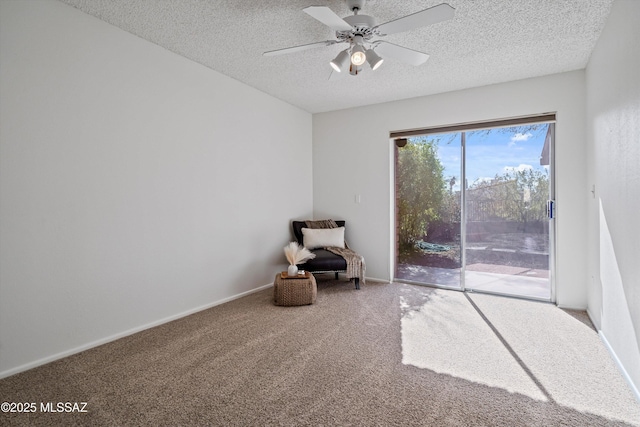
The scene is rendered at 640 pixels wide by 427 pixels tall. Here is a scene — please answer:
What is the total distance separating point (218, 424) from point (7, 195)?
6.49ft

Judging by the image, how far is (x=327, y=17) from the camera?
6.91ft

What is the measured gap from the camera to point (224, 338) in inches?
108

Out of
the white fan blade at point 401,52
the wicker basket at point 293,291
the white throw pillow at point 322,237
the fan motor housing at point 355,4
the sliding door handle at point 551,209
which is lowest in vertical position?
the wicker basket at point 293,291

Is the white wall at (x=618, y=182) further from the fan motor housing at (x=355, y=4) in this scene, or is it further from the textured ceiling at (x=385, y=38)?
the fan motor housing at (x=355, y=4)

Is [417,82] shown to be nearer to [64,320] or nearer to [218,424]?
[218,424]

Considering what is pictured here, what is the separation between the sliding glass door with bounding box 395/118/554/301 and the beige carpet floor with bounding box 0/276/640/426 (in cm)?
78

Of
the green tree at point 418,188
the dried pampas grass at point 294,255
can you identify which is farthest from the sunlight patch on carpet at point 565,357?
the dried pampas grass at point 294,255

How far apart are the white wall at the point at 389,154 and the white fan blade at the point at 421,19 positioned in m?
2.22

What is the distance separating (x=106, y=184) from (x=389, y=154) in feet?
11.1

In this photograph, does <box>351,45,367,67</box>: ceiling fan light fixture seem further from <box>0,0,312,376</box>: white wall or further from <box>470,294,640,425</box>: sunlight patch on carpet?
<box>470,294,640,425</box>: sunlight patch on carpet

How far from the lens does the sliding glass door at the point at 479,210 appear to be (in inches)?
149

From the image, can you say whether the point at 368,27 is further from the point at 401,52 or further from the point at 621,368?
the point at 621,368

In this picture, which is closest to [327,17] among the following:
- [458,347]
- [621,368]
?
[458,347]

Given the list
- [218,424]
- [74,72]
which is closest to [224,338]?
[218,424]
